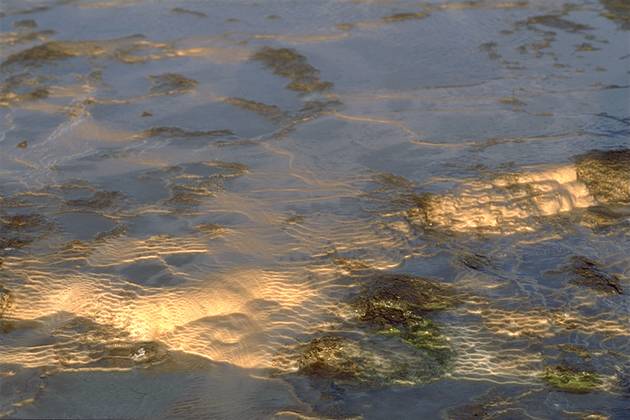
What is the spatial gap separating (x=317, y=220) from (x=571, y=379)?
104 centimetres

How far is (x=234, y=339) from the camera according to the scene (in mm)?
2139

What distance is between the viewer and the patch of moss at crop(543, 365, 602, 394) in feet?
6.40

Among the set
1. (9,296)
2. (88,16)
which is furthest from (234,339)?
(88,16)

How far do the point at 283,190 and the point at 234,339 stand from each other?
0.85 metres

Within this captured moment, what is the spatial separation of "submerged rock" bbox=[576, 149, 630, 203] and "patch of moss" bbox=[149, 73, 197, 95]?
1841mm

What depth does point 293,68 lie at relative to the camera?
3889 millimetres

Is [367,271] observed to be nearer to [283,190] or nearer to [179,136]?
[283,190]

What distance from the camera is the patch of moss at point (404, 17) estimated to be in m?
4.51

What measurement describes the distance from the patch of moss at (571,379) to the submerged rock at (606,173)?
37.0 inches

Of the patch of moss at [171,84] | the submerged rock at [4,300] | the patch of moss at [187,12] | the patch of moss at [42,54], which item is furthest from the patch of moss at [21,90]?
the submerged rock at [4,300]

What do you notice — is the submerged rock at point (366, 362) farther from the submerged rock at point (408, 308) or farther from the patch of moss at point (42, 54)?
the patch of moss at point (42, 54)

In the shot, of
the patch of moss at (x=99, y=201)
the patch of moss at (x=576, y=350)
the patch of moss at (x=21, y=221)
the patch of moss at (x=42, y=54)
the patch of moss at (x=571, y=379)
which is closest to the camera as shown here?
the patch of moss at (x=571, y=379)

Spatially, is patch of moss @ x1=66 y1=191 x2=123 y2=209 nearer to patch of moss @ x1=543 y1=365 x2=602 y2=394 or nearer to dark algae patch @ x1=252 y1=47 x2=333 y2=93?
dark algae patch @ x1=252 y1=47 x2=333 y2=93

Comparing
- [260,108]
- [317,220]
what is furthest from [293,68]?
[317,220]
